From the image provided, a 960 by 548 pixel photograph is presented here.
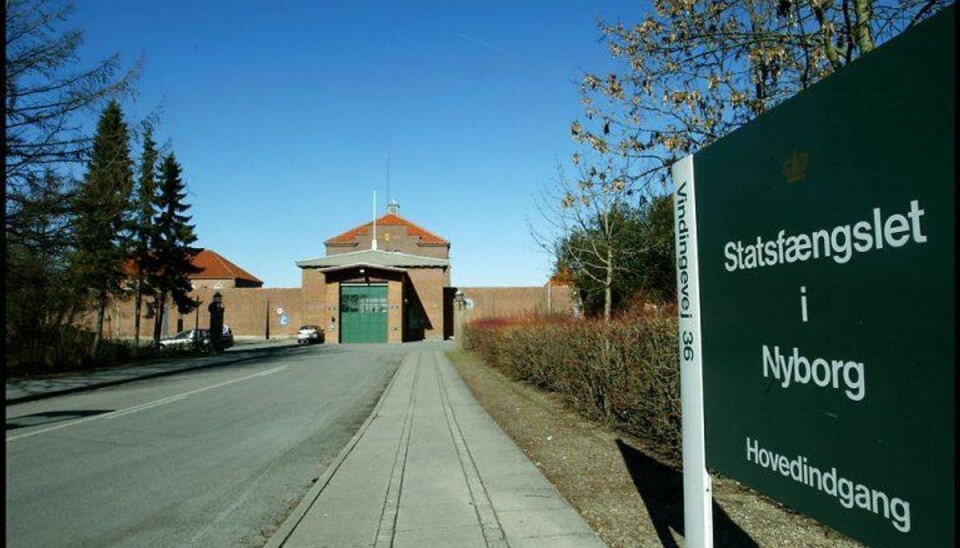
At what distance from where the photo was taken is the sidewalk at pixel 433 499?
16.8 feet

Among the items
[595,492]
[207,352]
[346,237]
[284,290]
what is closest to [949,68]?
[595,492]

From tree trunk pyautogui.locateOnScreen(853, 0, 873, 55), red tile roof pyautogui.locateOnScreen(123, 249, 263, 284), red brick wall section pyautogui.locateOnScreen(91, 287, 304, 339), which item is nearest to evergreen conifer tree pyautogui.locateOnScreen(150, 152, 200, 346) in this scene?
red brick wall section pyautogui.locateOnScreen(91, 287, 304, 339)

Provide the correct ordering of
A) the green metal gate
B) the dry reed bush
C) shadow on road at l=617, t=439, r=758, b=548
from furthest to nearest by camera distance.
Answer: the green metal gate
the dry reed bush
shadow on road at l=617, t=439, r=758, b=548

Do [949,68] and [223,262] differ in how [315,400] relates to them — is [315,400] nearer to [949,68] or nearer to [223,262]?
[949,68]

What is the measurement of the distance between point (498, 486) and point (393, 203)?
90199mm

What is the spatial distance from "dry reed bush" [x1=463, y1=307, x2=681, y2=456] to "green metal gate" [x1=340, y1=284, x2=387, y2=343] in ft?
131

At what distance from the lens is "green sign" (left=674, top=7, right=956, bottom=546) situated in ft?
5.42

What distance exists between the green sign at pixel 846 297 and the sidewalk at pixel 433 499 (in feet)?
9.12

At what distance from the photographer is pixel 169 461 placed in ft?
28.5

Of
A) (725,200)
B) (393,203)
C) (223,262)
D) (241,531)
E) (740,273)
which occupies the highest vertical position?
(393,203)

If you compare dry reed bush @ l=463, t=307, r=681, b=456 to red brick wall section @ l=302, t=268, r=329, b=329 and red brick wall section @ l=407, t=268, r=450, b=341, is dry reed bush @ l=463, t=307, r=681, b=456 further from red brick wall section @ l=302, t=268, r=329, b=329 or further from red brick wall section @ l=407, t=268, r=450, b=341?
red brick wall section @ l=407, t=268, r=450, b=341

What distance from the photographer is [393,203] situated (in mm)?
95312

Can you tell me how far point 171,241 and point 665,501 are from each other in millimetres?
47323

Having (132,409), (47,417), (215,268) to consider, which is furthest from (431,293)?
(47,417)
